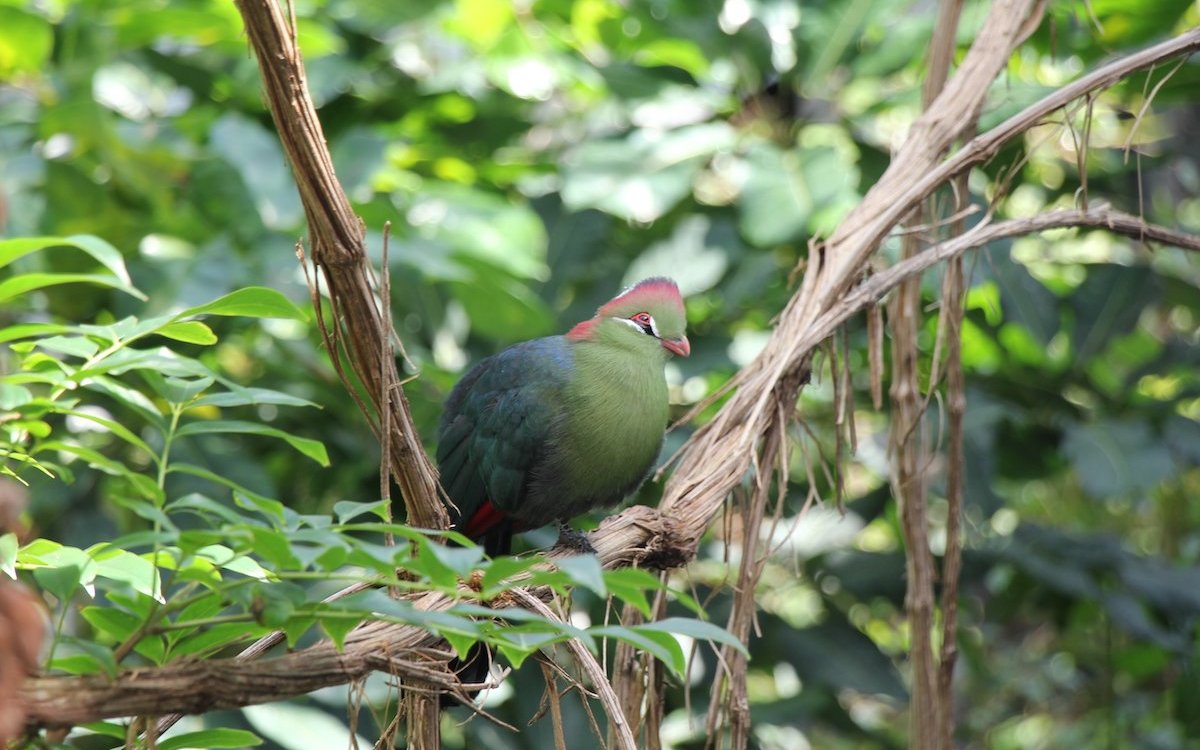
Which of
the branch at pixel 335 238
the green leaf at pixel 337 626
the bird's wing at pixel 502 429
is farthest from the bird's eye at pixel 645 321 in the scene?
the green leaf at pixel 337 626

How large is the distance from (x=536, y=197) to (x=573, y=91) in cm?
80

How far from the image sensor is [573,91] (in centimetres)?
393

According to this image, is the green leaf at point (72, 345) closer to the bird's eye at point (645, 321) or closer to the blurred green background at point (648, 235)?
the bird's eye at point (645, 321)

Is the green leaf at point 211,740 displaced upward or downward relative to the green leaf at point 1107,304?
downward

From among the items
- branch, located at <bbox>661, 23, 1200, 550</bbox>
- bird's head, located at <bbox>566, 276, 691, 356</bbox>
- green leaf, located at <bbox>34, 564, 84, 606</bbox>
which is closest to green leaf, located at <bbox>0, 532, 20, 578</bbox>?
green leaf, located at <bbox>34, 564, 84, 606</bbox>

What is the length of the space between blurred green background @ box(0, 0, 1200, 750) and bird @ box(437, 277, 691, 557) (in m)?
0.53

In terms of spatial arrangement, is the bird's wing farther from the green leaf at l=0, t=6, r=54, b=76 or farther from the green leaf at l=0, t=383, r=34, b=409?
the green leaf at l=0, t=6, r=54, b=76

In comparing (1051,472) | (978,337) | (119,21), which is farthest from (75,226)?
(1051,472)

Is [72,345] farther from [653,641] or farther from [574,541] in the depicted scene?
[574,541]

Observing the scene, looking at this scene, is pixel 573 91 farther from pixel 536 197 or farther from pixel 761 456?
pixel 761 456

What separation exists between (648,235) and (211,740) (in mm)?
2318

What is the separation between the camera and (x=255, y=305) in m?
1.10

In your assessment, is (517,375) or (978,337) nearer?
(517,375)

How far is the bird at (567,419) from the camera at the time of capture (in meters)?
1.89
